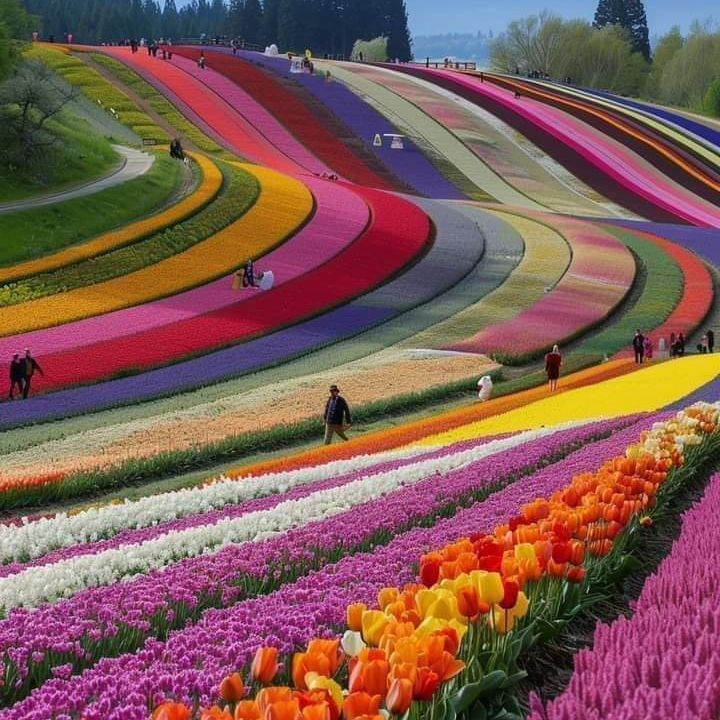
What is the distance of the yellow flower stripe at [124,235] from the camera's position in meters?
46.2

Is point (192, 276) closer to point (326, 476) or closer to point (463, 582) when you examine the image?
point (326, 476)

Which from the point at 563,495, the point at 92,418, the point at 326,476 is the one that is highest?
the point at 563,495

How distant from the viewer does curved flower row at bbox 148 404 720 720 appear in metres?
4.79

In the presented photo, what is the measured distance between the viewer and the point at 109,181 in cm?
6069

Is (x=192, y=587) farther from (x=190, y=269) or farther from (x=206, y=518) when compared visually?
(x=190, y=269)

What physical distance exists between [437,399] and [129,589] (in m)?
25.9

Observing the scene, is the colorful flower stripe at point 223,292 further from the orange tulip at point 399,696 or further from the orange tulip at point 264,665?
the orange tulip at point 399,696

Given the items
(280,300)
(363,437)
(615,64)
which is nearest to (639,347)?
(280,300)

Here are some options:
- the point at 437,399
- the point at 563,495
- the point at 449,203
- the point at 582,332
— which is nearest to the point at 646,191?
the point at 449,203

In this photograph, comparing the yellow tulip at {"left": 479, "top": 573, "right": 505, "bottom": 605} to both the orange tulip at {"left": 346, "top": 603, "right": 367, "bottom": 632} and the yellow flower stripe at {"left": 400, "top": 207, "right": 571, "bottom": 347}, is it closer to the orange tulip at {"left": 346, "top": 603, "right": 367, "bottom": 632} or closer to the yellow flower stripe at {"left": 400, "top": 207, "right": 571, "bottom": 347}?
the orange tulip at {"left": 346, "top": 603, "right": 367, "bottom": 632}

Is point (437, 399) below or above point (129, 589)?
below

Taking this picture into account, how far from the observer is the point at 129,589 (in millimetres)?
8523

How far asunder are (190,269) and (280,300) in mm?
5239

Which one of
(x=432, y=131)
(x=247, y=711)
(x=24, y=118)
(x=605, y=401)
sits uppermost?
(x=432, y=131)
